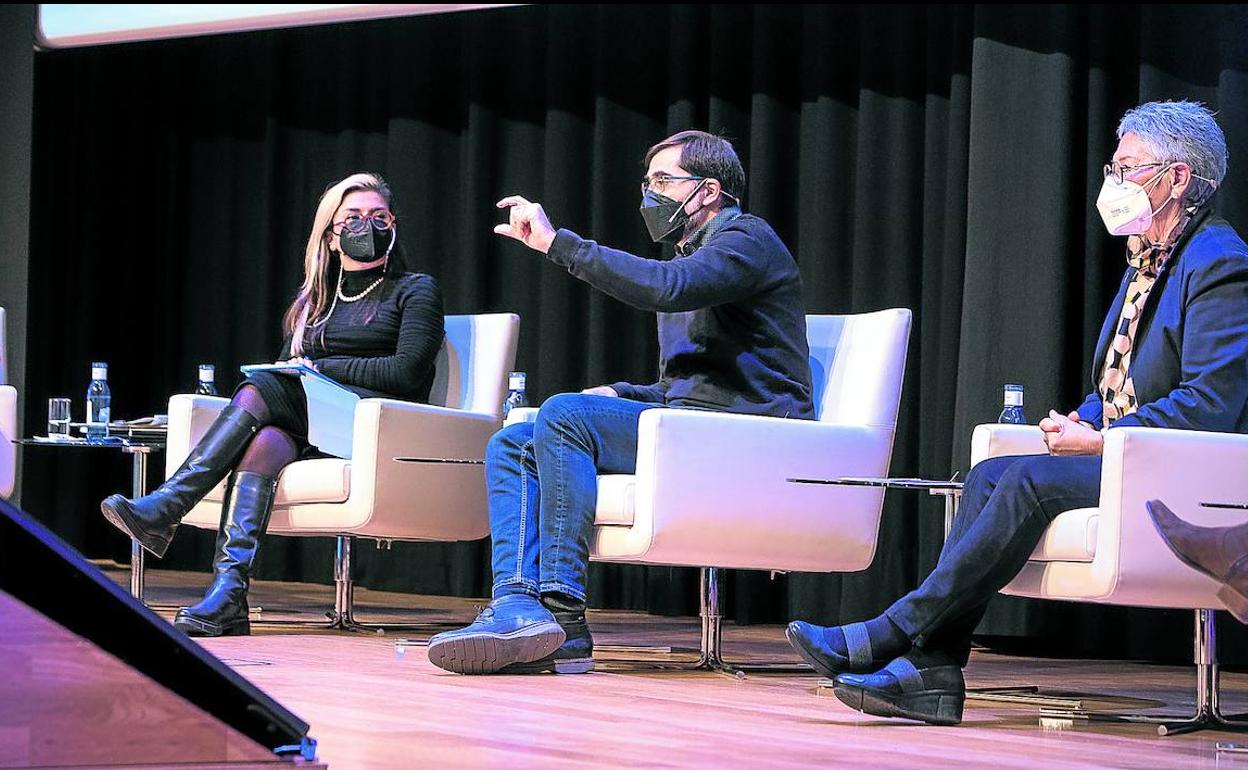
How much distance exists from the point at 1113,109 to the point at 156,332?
4466mm

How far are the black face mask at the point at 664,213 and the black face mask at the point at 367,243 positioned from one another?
1.08m

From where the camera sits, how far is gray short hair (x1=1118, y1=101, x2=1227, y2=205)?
3064 mm

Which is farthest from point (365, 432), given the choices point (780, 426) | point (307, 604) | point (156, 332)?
point (156, 332)

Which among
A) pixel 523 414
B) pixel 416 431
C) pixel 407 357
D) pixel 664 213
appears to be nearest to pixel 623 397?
pixel 523 414

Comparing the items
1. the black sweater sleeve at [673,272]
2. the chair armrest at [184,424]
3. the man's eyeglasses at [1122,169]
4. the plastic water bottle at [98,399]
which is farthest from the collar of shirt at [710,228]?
the plastic water bottle at [98,399]

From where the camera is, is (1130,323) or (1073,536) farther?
(1130,323)

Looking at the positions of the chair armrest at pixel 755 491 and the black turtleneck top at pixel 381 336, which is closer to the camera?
the chair armrest at pixel 755 491

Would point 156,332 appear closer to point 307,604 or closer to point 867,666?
point 307,604

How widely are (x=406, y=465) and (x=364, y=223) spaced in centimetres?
70

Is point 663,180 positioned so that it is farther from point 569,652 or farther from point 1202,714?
point 1202,714

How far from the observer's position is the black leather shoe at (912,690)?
105 inches

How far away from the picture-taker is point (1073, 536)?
2820mm

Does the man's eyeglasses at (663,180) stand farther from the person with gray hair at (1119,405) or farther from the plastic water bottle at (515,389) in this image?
the plastic water bottle at (515,389)

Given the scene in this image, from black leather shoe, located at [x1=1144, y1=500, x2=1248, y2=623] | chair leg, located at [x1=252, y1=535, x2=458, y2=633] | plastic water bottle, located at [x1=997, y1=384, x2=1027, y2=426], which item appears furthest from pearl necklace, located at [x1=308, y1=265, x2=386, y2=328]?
black leather shoe, located at [x1=1144, y1=500, x2=1248, y2=623]
